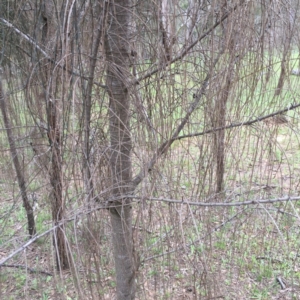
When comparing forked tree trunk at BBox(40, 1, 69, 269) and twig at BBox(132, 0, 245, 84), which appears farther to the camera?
twig at BBox(132, 0, 245, 84)

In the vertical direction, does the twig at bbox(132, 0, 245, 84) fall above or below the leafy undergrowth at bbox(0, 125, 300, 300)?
above

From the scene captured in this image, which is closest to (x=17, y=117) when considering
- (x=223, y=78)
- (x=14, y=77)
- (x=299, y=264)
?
(x=14, y=77)

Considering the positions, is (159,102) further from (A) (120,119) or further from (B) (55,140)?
(B) (55,140)

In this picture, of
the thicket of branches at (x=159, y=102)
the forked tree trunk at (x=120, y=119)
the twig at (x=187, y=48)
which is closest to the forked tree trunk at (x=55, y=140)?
the thicket of branches at (x=159, y=102)

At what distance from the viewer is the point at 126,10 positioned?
1161 mm

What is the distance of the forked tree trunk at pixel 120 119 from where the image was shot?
1133 millimetres

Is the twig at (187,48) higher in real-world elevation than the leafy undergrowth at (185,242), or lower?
higher

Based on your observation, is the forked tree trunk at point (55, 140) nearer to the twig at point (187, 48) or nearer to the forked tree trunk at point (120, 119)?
the forked tree trunk at point (120, 119)

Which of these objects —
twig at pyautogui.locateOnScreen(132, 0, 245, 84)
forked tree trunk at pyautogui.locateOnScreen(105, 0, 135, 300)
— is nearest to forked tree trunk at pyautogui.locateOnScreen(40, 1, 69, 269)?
forked tree trunk at pyautogui.locateOnScreen(105, 0, 135, 300)

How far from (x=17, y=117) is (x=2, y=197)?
146 centimetres

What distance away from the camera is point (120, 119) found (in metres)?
1.09

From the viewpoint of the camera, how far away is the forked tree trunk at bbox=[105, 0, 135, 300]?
113cm

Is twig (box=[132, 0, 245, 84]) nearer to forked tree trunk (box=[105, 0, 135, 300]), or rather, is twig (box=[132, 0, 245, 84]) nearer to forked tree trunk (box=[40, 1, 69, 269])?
forked tree trunk (box=[105, 0, 135, 300])

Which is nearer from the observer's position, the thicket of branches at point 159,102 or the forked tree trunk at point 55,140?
the forked tree trunk at point 55,140
